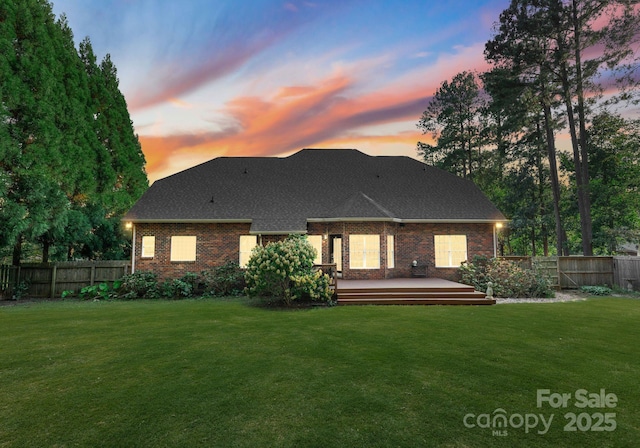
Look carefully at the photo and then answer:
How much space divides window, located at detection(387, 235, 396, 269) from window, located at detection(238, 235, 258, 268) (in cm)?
637

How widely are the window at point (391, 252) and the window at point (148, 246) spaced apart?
36.7ft

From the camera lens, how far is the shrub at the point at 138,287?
13.1 m

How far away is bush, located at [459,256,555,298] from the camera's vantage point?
12.8m

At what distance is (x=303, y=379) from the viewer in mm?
4383

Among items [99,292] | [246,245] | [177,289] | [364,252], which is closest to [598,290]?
[364,252]

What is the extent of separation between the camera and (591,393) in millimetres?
3982

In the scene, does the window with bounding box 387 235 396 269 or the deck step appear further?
the window with bounding box 387 235 396 269

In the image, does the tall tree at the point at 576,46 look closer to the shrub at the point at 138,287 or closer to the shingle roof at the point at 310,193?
the shingle roof at the point at 310,193

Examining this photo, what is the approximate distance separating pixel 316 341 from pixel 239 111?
15565 millimetres

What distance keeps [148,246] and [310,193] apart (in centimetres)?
844


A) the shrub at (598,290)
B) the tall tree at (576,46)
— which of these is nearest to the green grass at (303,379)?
the shrub at (598,290)

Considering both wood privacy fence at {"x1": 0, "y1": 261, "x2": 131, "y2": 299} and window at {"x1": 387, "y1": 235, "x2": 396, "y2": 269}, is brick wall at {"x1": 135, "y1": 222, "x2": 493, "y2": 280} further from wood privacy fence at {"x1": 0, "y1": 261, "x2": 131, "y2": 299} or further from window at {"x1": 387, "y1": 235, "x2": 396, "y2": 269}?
wood privacy fence at {"x1": 0, "y1": 261, "x2": 131, "y2": 299}

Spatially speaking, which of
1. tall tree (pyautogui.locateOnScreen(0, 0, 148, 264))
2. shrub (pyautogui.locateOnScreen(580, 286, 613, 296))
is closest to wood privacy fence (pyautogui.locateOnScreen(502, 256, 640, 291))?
shrub (pyautogui.locateOnScreen(580, 286, 613, 296))

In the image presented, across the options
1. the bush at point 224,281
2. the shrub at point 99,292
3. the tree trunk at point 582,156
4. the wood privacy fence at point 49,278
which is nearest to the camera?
the shrub at point 99,292
